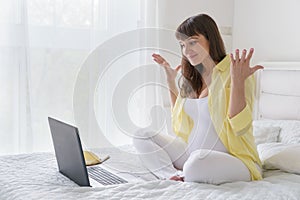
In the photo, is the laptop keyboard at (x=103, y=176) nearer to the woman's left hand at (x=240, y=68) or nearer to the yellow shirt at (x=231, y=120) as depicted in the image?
the yellow shirt at (x=231, y=120)

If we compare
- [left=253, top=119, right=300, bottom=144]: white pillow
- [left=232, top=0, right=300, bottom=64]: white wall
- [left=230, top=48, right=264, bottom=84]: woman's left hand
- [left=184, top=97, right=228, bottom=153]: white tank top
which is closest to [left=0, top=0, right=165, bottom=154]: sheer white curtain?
[left=232, top=0, right=300, bottom=64]: white wall

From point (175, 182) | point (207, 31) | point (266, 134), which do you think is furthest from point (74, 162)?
point (266, 134)

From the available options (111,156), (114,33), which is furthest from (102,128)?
(111,156)

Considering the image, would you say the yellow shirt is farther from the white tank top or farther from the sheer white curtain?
the sheer white curtain

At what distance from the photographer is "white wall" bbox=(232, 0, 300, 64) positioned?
8.85 ft

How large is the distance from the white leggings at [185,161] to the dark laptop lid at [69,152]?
38 cm

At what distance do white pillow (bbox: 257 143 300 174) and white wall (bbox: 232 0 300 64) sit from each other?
1.00m

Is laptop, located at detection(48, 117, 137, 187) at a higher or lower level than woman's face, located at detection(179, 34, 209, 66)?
lower

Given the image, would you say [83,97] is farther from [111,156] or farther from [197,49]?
[197,49]

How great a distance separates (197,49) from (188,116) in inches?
13.1

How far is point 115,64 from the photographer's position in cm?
296

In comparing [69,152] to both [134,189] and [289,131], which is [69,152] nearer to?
[134,189]

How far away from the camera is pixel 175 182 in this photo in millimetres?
1468

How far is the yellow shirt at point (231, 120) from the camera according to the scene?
5.20 feet
